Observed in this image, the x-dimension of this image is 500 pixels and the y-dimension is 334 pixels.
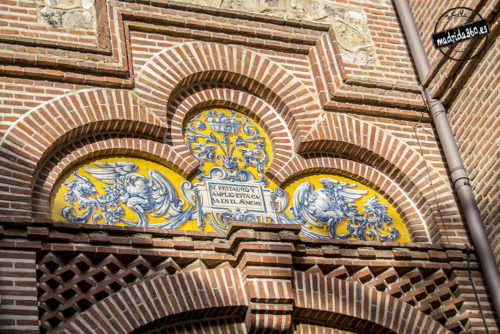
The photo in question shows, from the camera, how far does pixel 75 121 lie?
25.4 feet

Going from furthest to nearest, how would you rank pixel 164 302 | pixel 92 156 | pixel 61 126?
pixel 92 156
pixel 61 126
pixel 164 302

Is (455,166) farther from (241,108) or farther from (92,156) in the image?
(92,156)

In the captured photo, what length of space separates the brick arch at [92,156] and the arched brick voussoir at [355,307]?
64.0 inches

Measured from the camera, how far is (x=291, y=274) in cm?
740

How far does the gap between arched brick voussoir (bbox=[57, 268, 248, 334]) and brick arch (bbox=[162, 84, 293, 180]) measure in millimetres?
1635

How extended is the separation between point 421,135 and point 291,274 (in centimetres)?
271

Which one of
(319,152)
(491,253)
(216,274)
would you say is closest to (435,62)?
(319,152)

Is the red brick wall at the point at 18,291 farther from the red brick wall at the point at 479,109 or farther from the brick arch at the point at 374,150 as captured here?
the red brick wall at the point at 479,109

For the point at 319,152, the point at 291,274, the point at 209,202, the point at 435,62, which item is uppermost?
the point at 435,62

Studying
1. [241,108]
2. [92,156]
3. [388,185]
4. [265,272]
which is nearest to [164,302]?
[265,272]

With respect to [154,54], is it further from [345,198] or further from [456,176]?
[456,176]

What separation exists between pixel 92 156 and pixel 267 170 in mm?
1751

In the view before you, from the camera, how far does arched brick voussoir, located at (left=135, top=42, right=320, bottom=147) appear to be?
27.8 ft

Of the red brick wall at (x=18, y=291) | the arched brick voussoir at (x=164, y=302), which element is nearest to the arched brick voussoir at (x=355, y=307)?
the arched brick voussoir at (x=164, y=302)
